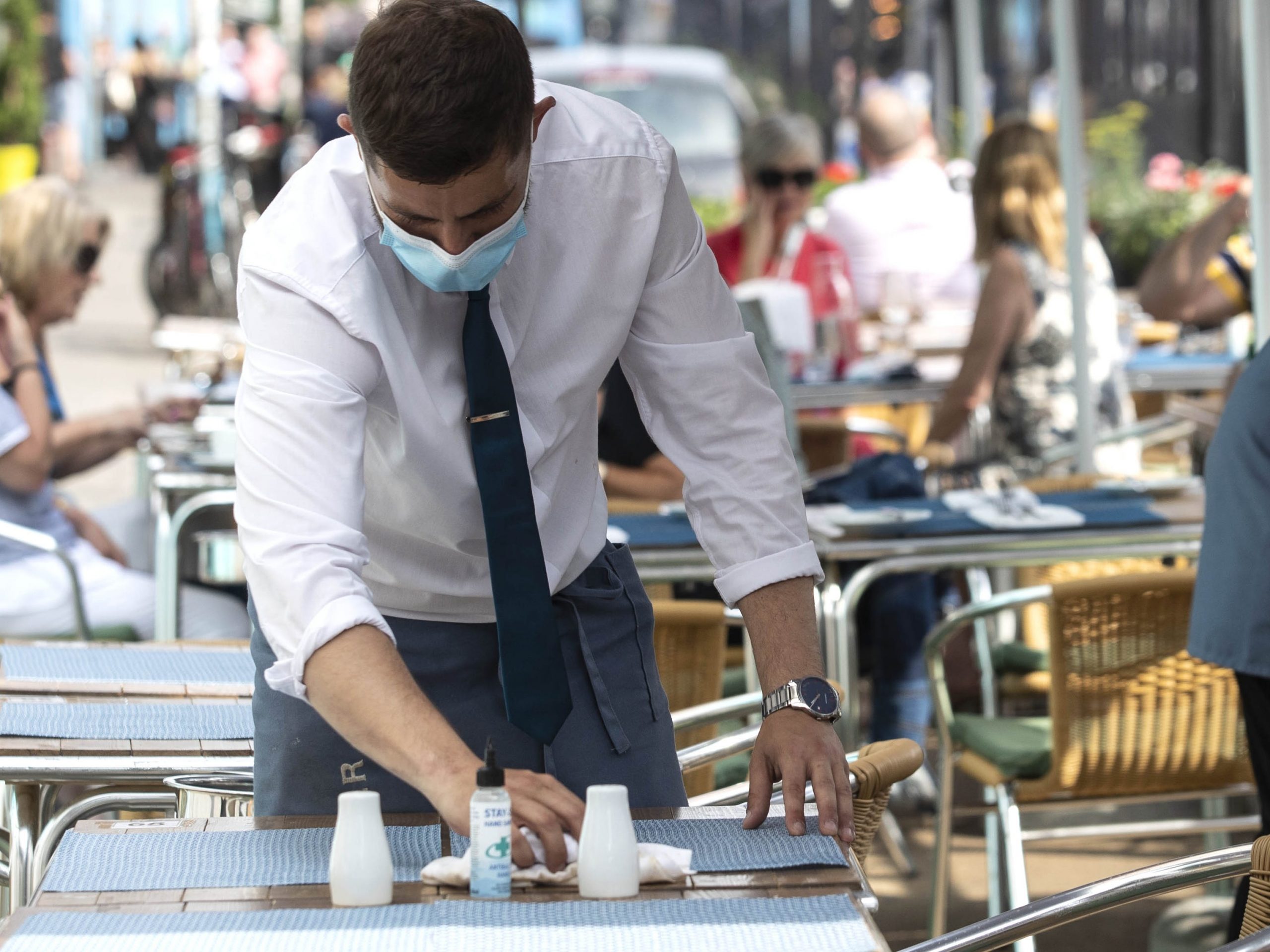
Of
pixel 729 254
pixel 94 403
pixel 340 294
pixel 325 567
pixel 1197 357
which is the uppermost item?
pixel 340 294

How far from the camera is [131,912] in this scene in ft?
5.19

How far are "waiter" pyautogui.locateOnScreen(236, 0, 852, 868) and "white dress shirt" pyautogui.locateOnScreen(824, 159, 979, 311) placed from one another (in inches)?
229

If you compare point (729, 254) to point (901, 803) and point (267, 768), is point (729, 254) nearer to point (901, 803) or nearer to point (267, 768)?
point (901, 803)

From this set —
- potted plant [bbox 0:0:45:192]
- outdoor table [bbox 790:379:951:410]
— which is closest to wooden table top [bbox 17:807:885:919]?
outdoor table [bbox 790:379:951:410]

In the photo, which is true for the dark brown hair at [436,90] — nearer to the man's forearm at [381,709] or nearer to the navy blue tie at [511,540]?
the navy blue tie at [511,540]

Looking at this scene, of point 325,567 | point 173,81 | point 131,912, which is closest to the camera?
point 131,912

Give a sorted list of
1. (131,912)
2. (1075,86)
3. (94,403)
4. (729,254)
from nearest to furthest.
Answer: (131,912)
(1075,86)
(729,254)
(94,403)

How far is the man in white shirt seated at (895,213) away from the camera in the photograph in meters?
8.00

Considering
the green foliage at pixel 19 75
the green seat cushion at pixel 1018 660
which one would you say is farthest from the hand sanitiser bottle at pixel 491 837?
the green foliage at pixel 19 75

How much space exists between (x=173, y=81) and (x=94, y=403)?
12.7 meters

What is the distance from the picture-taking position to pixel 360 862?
1600mm

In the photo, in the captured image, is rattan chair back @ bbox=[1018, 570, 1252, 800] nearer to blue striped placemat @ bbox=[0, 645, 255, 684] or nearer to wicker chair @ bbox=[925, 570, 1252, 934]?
wicker chair @ bbox=[925, 570, 1252, 934]

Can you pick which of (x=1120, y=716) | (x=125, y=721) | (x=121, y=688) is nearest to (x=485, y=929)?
(x=125, y=721)

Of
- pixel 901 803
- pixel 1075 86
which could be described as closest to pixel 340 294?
pixel 901 803
